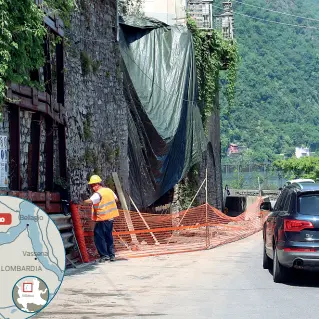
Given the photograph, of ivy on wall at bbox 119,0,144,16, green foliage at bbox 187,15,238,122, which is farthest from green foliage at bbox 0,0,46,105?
green foliage at bbox 187,15,238,122

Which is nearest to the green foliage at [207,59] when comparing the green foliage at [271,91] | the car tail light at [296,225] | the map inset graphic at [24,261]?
the car tail light at [296,225]

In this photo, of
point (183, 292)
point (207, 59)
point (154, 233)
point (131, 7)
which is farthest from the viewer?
point (207, 59)

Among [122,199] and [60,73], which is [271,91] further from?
[60,73]

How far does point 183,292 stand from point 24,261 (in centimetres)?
573

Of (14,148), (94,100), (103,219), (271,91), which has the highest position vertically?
(271,91)

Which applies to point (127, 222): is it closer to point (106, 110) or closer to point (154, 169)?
point (106, 110)

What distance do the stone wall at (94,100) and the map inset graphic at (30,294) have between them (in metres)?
11.6

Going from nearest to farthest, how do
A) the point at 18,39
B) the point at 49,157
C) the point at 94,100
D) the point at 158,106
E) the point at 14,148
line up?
the point at 18,39 → the point at 14,148 → the point at 49,157 → the point at 94,100 → the point at 158,106

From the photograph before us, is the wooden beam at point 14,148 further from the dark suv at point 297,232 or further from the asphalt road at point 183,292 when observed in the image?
the dark suv at point 297,232

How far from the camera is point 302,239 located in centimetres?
1259

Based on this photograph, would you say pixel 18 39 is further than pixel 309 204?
No

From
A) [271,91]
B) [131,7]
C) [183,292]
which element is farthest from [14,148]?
[271,91]

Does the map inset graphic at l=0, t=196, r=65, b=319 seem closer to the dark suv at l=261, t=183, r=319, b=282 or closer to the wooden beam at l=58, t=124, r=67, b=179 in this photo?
the dark suv at l=261, t=183, r=319, b=282

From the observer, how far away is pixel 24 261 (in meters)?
6.36
